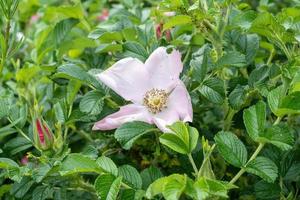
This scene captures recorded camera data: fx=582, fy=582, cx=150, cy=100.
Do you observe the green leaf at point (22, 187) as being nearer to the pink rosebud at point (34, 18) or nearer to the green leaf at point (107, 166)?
the green leaf at point (107, 166)

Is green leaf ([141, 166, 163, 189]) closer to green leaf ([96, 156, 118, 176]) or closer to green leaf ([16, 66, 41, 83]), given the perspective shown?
green leaf ([96, 156, 118, 176])

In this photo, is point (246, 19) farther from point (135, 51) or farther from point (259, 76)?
point (135, 51)

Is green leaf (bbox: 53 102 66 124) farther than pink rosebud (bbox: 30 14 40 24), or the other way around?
pink rosebud (bbox: 30 14 40 24)

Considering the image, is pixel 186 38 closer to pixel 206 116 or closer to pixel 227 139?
pixel 206 116

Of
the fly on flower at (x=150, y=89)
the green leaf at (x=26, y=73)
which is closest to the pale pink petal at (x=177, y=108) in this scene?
the fly on flower at (x=150, y=89)

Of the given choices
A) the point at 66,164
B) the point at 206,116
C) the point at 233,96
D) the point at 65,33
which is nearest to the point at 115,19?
the point at 65,33

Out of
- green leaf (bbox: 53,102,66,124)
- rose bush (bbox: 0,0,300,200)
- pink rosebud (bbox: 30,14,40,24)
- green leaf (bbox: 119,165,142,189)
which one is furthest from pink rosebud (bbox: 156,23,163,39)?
pink rosebud (bbox: 30,14,40,24)
